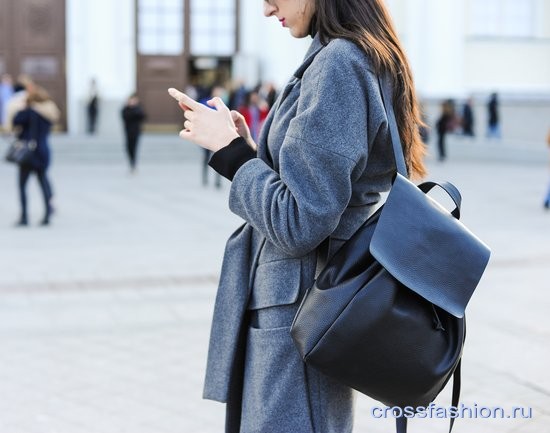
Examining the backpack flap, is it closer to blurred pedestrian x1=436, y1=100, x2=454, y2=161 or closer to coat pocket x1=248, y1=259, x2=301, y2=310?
coat pocket x1=248, y1=259, x2=301, y2=310

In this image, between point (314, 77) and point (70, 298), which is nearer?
point (314, 77)

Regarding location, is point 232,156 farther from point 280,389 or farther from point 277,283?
point 280,389

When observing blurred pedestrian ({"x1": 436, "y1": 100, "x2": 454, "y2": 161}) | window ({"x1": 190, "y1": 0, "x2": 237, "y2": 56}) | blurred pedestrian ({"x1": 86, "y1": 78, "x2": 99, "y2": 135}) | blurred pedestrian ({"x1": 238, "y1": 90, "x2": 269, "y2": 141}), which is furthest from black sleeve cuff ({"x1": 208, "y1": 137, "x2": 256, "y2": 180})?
window ({"x1": 190, "y1": 0, "x2": 237, "y2": 56})

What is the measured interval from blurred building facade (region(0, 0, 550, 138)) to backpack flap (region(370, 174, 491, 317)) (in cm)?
2279

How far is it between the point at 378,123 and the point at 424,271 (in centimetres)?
36

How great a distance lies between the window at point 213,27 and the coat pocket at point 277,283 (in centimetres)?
2422

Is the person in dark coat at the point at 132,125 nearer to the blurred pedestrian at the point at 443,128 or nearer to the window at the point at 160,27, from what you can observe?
the blurred pedestrian at the point at 443,128

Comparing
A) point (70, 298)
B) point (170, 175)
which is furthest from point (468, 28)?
point (70, 298)

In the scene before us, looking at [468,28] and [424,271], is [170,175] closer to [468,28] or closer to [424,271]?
[468,28]

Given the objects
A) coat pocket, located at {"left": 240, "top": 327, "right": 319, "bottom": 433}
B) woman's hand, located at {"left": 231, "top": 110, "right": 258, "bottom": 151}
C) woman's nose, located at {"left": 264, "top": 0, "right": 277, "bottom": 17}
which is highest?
woman's nose, located at {"left": 264, "top": 0, "right": 277, "bottom": 17}

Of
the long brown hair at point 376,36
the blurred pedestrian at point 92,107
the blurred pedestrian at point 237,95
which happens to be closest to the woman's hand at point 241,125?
the long brown hair at point 376,36

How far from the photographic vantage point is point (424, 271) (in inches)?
82.2

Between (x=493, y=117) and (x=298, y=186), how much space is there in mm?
24419

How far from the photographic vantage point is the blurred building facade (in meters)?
24.7
